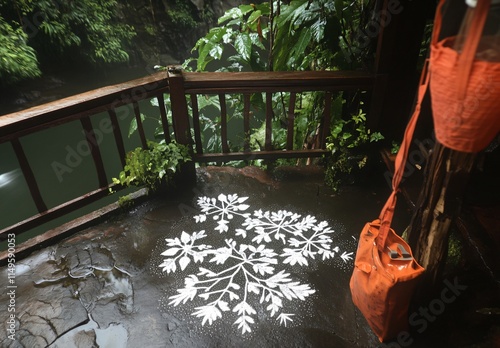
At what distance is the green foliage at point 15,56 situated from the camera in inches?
332

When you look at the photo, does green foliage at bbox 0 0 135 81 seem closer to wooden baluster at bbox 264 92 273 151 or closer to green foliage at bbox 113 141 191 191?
green foliage at bbox 113 141 191 191

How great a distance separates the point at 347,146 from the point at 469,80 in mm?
2243

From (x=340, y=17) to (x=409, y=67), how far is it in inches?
31.5

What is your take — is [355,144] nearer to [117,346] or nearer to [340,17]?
[340,17]

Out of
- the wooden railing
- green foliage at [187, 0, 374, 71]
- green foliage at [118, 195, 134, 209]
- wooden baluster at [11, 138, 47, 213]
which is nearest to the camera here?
wooden baluster at [11, 138, 47, 213]

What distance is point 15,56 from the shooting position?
28.5ft

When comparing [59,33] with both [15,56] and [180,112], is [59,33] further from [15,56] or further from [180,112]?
[180,112]

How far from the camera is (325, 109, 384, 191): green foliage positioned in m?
3.26

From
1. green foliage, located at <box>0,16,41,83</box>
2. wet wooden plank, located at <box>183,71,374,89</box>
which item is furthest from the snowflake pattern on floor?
green foliage, located at <box>0,16,41,83</box>

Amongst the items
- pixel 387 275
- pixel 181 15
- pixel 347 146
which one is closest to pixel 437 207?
pixel 387 275

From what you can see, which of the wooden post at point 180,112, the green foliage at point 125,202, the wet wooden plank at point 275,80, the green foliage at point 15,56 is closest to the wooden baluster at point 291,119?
the wet wooden plank at point 275,80

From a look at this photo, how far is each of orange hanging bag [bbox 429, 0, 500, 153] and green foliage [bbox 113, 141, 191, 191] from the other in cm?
238

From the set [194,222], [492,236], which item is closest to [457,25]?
[492,236]

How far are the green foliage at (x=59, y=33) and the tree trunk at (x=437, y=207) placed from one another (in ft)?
33.8
